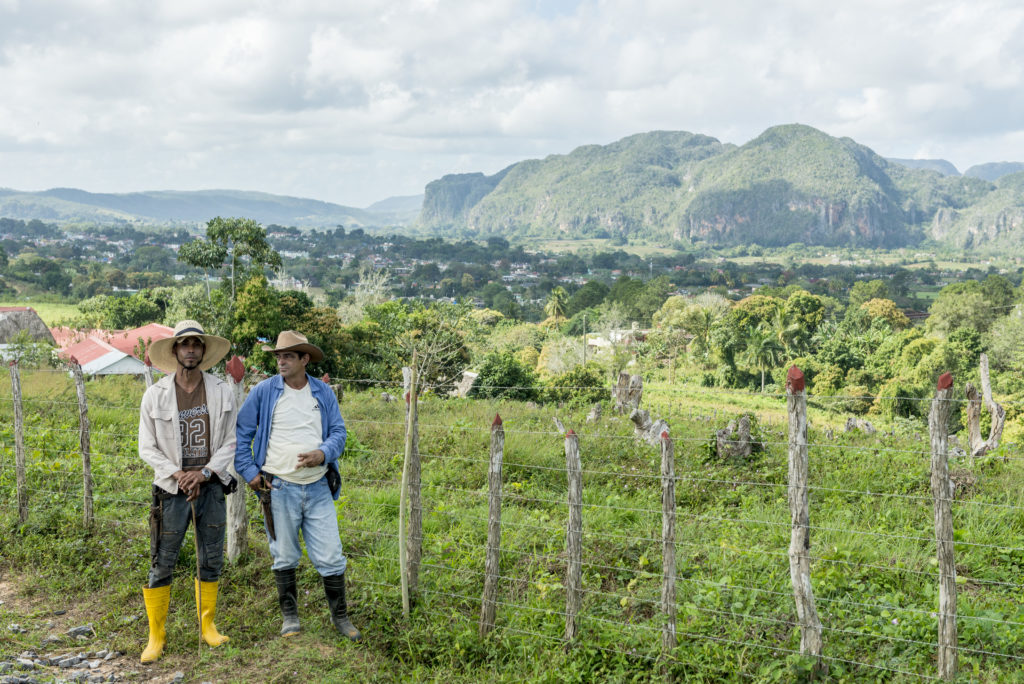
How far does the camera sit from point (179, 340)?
13.8 feet

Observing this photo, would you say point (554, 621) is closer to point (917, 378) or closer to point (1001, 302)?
point (917, 378)

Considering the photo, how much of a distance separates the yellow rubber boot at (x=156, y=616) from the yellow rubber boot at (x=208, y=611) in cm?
19

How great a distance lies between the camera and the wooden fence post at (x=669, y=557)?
3.96 metres

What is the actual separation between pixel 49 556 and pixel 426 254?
176111mm

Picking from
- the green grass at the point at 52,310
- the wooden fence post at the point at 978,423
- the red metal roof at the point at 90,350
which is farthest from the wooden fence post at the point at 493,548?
the green grass at the point at 52,310

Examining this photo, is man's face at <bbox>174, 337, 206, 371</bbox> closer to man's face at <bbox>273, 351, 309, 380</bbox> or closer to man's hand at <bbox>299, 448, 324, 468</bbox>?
man's face at <bbox>273, 351, 309, 380</bbox>

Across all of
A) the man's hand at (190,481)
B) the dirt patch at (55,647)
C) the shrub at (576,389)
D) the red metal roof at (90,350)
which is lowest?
the shrub at (576,389)

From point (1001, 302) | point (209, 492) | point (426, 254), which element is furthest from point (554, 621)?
point (426, 254)

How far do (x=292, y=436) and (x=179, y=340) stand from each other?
881 millimetres

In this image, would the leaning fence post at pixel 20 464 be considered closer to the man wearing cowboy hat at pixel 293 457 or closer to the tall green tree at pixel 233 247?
the man wearing cowboy hat at pixel 293 457

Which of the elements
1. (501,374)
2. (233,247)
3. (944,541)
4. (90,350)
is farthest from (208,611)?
(90,350)

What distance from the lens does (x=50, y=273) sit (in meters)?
88.4

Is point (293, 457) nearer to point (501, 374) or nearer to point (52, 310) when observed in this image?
point (501, 374)

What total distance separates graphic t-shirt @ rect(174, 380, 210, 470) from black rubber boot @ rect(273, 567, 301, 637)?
0.84 metres
